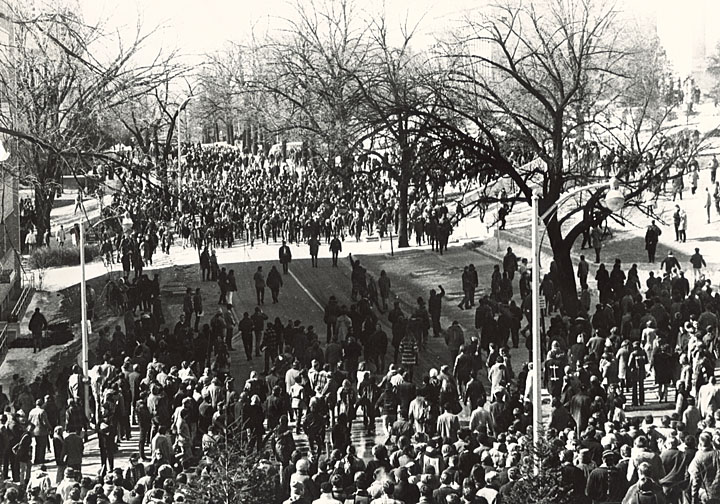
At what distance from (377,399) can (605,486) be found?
683cm

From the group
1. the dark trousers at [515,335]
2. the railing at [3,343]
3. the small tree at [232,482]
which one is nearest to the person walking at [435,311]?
the dark trousers at [515,335]

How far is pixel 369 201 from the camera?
36.2 m

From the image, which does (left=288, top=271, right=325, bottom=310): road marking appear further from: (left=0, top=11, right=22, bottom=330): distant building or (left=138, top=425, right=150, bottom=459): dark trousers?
(left=138, top=425, right=150, bottom=459): dark trousers

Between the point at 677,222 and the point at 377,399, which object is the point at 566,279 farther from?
the point at 377,399

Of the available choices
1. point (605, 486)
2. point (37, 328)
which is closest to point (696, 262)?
point (37, 328)

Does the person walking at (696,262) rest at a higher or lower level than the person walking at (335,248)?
lower

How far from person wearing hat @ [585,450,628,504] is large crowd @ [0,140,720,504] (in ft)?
0.05

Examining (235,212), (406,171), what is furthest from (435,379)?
(235,212)

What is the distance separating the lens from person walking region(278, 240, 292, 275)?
33.2 meters

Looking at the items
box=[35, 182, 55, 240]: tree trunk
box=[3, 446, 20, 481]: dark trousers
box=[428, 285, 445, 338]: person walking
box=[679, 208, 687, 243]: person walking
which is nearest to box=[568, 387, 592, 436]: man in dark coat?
box=[3, 446, 20, 481]: dark trousers

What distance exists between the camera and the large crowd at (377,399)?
47.1 feet

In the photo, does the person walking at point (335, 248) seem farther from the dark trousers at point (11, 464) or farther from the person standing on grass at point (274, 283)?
the dark trousers at point (11, 464)

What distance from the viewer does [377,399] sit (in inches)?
804

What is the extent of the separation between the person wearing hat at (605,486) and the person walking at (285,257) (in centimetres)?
1974
